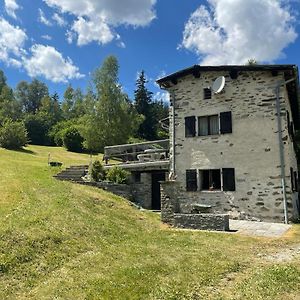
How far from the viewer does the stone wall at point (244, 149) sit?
16.0m

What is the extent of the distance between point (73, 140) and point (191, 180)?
2748 centimetres

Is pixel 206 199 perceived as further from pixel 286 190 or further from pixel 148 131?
pixel 148 131

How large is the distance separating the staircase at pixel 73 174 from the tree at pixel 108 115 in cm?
1596

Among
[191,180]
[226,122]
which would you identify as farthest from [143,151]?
[226,122]

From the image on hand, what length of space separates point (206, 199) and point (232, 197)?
55.0 inches

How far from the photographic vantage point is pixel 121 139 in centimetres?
4172

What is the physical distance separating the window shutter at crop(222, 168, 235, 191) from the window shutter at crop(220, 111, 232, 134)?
80.3 inches

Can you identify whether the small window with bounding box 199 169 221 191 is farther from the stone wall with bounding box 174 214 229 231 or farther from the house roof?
the house roof

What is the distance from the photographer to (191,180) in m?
18.1

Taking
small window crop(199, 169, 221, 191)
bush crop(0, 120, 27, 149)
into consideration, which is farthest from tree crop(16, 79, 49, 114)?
small window crop(199, 169, 221, 191)

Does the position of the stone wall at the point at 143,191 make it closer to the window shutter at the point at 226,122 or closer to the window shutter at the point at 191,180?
the window shutter at the point at 191,180

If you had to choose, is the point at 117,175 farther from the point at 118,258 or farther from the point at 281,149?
the point at 118,258

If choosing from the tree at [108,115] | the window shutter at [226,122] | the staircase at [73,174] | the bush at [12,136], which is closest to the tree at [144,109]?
the tree at [108,115]

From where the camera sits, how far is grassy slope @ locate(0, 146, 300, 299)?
277 inches
